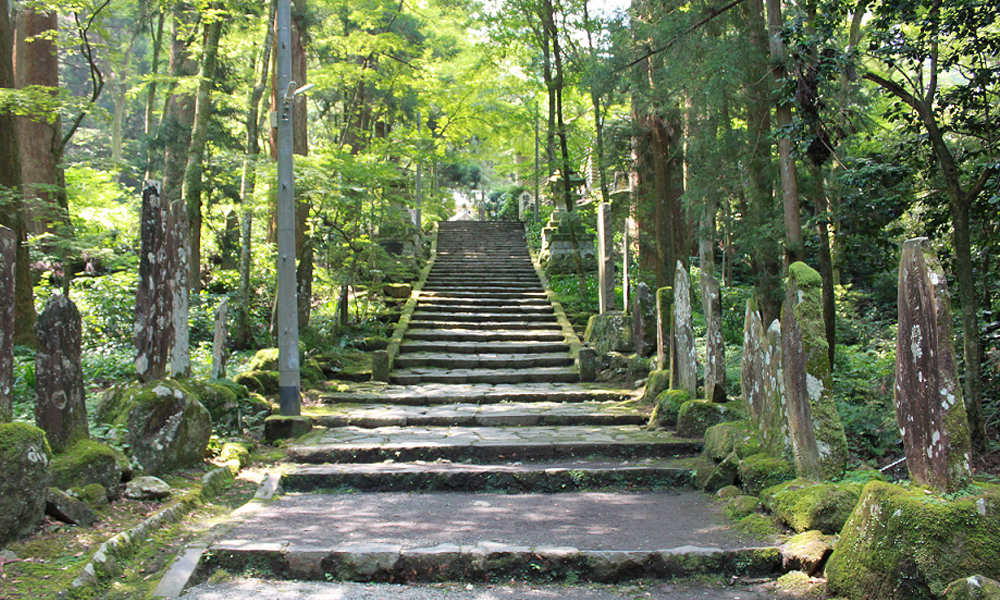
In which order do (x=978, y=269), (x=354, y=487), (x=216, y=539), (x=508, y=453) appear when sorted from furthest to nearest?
(x=978, y=269) → (x=508, y=453) → (x=354, y=487) → (x=216, y=539)

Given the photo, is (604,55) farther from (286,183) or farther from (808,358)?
(808,358)

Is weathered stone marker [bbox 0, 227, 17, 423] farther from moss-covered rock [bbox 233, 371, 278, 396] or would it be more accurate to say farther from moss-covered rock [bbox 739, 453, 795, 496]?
moss-covered rock [bbox 739, 453, 795, 496]

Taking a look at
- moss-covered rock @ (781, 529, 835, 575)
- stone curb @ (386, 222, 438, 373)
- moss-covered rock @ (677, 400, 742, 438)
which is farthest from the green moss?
stone curb @ (386, 222, 438, 373)

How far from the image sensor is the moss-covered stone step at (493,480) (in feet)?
18.6

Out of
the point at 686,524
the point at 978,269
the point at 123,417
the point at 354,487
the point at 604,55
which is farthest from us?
the point at 604,55

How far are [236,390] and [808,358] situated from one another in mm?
Result: 5973

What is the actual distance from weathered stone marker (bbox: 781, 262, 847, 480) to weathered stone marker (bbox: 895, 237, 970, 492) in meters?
0.73

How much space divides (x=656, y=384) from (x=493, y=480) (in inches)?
124

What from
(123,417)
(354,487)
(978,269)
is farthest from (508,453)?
(978,269)

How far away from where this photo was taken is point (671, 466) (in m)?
5.79

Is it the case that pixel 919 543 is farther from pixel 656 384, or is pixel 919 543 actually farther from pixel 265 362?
pixel 265 362

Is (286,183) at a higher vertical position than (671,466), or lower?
higher

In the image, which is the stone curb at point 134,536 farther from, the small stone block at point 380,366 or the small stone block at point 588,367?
the small stone block at point 588,367

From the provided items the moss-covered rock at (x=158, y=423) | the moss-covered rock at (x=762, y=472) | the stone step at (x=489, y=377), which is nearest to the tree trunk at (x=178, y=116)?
the stone step at (x=489, y=377)
